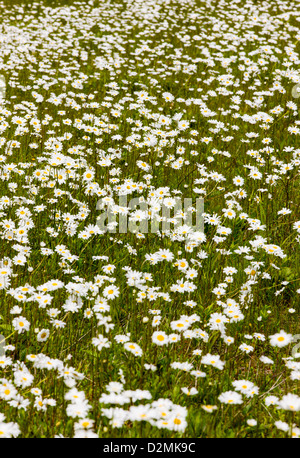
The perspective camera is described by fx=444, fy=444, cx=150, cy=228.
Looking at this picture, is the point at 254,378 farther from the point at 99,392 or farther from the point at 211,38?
the point at 211,38

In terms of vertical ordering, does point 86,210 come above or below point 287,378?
above

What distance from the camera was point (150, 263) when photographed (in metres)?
3.40

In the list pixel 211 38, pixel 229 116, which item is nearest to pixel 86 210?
pixel 229 116

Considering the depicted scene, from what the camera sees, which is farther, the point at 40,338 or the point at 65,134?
the point at 65,134

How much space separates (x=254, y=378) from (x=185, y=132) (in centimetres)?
383

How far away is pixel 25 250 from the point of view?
337 cm

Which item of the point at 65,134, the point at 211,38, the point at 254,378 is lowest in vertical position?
the point at 254,378

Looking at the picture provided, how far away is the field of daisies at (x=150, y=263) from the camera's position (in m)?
2.28

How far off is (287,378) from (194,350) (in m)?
0.55

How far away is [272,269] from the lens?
3449 millimetres

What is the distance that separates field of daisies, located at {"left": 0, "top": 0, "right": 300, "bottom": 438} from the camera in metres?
2.28

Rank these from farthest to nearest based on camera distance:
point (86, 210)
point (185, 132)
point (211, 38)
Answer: point (211, 38) < point (185, 132) < point (86, 210)

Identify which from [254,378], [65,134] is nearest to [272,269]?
[254,378]

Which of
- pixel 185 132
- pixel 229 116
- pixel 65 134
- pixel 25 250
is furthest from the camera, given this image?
pixel 229 116
